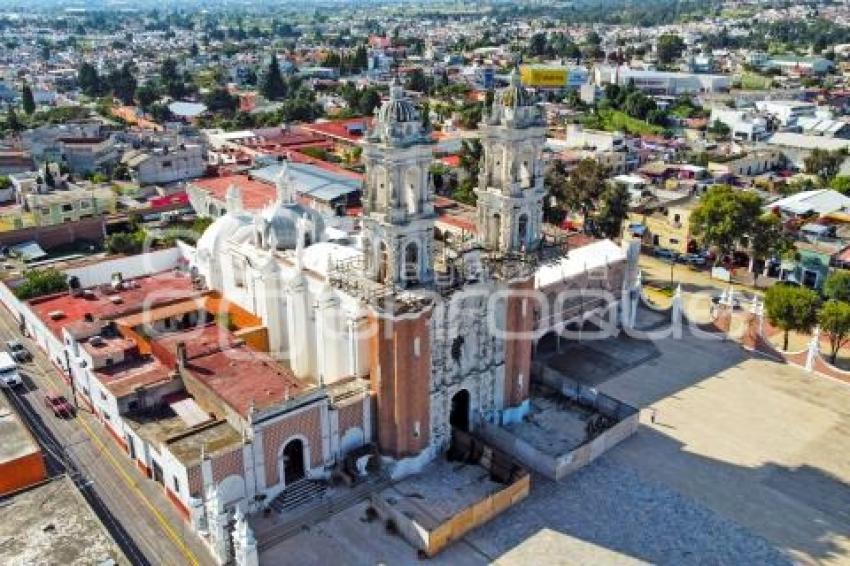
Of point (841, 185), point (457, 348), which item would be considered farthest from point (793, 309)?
point (841, 185)

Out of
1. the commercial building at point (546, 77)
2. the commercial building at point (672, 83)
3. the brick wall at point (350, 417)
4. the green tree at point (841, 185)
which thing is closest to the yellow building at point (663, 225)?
the green tree at point (841, 185)

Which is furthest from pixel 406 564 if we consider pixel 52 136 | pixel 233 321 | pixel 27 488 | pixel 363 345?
pixel 52 136

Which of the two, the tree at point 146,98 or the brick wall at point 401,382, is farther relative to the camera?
the tree at point 146,98

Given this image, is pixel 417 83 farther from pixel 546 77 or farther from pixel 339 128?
pixel 339 128

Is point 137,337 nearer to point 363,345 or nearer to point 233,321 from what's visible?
point 233,321

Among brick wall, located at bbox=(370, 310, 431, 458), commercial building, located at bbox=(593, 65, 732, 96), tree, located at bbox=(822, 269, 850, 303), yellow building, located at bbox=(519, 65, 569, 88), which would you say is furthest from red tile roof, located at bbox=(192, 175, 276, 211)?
commercial building, located at bbox=(593, 65, 732, 96)

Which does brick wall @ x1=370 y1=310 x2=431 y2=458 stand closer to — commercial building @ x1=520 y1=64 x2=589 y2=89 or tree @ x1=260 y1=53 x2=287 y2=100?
commercial building @ x1=520 y1=64 x2=589 y2=89

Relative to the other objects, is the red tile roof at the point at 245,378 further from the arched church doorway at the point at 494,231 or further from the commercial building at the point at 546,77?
the commercial building at the point at 546,77
